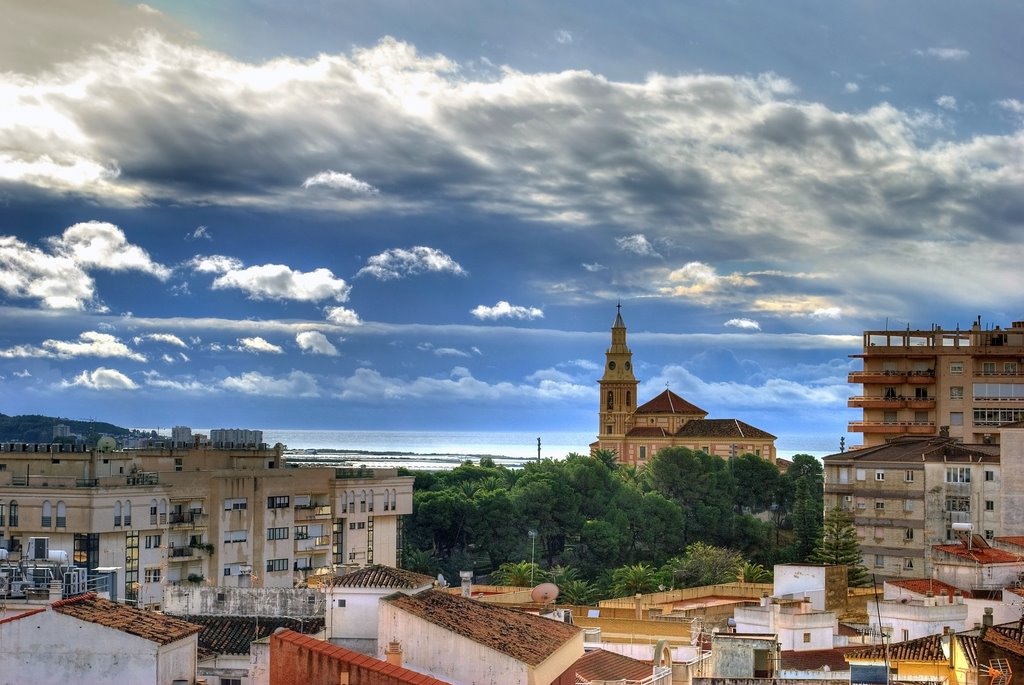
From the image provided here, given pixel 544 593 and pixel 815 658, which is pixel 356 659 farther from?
pixel 544 593

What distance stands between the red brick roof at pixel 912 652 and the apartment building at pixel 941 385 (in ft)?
266

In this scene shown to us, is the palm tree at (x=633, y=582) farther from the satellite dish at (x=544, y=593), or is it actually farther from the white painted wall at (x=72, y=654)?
the white painted wall at (x=72, y=654)

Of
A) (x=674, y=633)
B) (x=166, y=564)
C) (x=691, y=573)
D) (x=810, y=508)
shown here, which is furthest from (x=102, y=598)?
(x=810, y=508)

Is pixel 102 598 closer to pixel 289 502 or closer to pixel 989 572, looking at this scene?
pixel 989 572

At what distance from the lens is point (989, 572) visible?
192 ft

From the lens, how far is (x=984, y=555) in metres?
60.3

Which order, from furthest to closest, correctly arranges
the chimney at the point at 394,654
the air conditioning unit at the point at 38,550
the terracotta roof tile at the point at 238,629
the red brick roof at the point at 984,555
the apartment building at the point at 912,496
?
1. the apartment building at the point at 912,496
2. the red brick roof at the point at 984,555
3. the air conditioning unit at the point at 38,550
4. the terracotta roof tile at the point at 238,629
5. the chimney at the point at 394,654

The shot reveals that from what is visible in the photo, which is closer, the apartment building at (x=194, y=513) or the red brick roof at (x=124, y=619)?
the red brick roof at (x=124, y=619)

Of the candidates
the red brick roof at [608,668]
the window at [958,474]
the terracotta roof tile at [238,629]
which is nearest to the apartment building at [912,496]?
the window at [958,474]

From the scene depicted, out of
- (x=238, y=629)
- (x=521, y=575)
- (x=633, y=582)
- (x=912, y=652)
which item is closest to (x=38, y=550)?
(x=238, y=629)

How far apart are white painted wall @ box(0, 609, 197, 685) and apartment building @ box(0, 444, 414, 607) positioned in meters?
47.4

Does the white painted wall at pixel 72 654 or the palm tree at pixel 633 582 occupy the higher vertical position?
the white painted wall at pixel 72 654

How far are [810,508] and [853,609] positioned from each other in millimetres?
82681

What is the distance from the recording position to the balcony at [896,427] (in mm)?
119688
